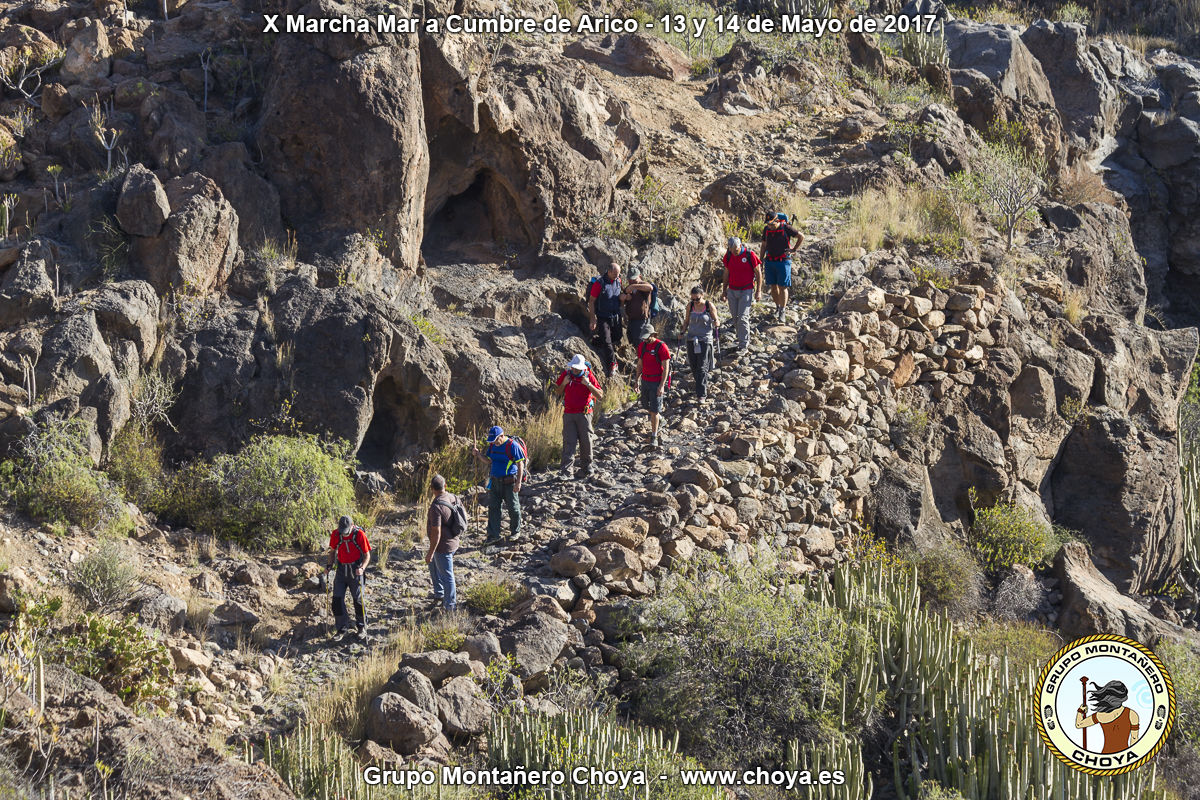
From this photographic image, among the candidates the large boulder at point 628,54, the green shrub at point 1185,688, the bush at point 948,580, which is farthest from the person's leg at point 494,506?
the large boulder at point 628,54

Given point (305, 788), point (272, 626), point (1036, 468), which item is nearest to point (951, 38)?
point (1036, 468)

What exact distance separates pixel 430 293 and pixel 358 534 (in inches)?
203

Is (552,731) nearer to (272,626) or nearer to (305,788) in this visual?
(305,788)

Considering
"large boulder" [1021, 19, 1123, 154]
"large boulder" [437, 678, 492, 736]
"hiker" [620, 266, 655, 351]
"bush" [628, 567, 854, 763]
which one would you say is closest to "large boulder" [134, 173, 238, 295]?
"hiker" [620, 266, 655, 351]

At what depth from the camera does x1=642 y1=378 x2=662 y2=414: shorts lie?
12.7 metres

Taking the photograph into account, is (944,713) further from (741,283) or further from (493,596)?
(741,283)

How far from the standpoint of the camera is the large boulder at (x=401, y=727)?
812cm

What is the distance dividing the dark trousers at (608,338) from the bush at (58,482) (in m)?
6.32

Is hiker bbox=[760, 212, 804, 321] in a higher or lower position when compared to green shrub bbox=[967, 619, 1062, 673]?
higher

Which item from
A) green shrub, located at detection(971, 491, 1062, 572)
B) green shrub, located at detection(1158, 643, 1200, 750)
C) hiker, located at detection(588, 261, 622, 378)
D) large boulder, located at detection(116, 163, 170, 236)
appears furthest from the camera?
hiker, located at detection(588, 261, 622, 378)

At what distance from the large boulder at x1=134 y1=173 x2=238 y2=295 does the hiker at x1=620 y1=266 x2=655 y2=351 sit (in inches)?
193

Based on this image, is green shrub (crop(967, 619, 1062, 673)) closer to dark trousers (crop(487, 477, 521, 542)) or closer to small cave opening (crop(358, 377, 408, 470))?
dark trousers (crop(487, 477, 521, 542))

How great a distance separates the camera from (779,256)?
15.3m

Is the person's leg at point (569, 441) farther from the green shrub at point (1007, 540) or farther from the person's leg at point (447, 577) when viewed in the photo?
the green shrub at point (1007, 540)
